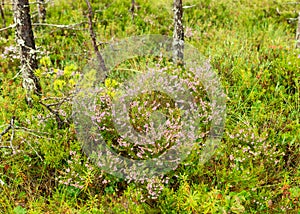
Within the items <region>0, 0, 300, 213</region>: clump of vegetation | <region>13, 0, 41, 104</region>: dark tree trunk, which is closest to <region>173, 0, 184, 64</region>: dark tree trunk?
<region>0, 0, 300, 213</region>: clump of vegetation

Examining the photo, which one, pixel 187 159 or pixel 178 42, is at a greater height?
pixel 178 42

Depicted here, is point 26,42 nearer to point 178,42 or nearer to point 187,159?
point 178,42

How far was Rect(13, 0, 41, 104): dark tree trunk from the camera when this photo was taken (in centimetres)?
499


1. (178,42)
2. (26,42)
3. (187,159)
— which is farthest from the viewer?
(178,42)

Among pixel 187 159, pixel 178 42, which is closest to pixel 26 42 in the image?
pixel 178 42

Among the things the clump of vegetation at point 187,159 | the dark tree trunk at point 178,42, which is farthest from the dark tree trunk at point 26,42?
the dark tree trunk at point 178,42

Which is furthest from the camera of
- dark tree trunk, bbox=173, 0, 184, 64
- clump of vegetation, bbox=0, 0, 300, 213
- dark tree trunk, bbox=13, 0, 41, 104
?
dark tree trunk, bbox=173, 0, 184, 64

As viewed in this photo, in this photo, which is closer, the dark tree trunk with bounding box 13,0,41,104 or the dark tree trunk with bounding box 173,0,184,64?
the dark tree trunk with bounding box 13,0,41,104

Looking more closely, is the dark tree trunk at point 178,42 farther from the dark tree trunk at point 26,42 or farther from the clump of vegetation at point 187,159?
the dark tree trunk at point 26,42

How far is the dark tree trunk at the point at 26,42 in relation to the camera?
4.99 metres

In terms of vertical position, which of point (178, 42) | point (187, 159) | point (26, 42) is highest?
point (26, 42)

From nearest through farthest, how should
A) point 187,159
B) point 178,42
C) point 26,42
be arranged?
point 187,159, point 26,42, point 178,42

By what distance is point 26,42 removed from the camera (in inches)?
204

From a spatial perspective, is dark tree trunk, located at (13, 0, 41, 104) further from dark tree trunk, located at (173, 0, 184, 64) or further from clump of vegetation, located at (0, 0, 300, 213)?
dark tree trunk, located at (173, 0, 184, 64)
